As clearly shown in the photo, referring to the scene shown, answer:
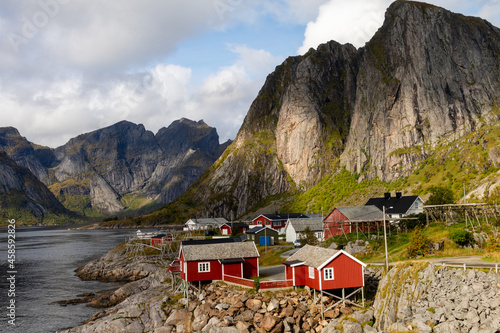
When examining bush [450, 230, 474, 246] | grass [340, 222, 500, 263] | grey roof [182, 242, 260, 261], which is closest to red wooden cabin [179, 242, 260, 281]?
grey roof [182, 242, 260, 261]

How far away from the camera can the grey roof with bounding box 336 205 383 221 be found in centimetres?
7806

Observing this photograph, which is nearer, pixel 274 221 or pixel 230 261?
pixel 230 261

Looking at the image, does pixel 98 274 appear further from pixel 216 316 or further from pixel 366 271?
pixel 366 271

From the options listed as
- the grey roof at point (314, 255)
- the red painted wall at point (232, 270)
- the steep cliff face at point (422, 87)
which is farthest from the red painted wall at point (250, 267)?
the steep cliff face at point (422, 87)

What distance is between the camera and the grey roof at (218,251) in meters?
50.7

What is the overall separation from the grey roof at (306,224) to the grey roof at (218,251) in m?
35.9

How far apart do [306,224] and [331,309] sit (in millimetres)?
48811

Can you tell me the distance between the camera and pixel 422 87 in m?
148

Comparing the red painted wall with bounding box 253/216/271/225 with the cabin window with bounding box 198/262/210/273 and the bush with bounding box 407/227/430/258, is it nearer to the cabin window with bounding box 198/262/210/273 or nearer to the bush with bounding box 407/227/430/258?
the cabin window with bounding box 198/262/210/273

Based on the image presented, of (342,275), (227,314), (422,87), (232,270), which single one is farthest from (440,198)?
(422,87)

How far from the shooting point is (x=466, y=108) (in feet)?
458

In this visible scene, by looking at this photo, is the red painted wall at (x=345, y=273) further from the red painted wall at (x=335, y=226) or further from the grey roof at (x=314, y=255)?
the red painted wall at (x=335, y=226)

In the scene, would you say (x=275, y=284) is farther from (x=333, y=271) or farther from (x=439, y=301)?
(x=439, y=301)

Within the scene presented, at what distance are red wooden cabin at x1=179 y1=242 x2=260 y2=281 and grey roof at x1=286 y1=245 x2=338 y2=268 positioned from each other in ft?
23.3
